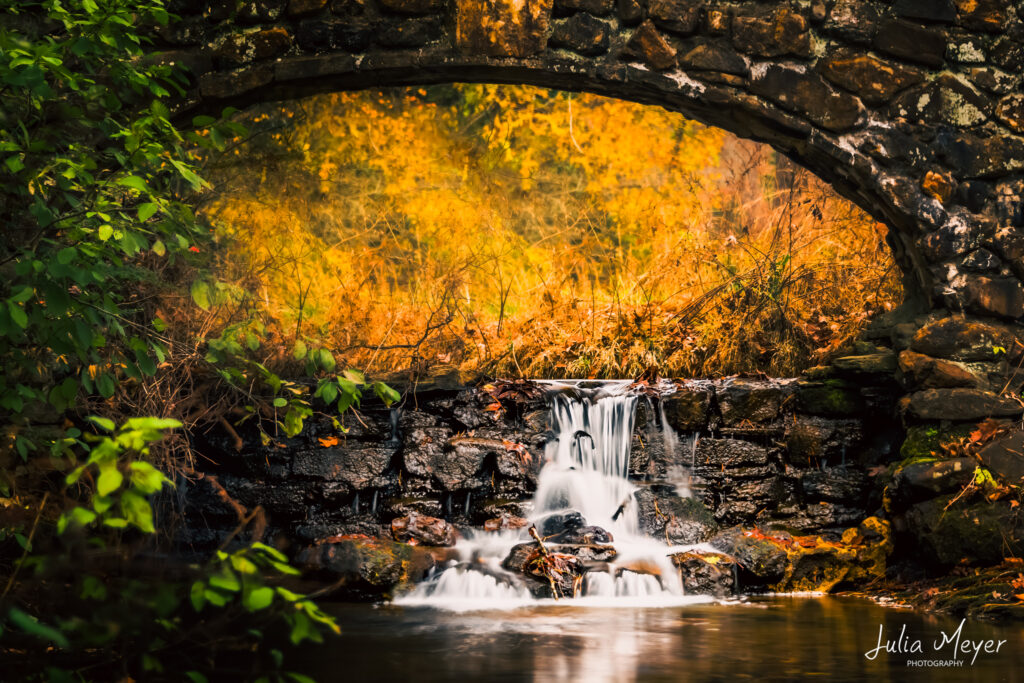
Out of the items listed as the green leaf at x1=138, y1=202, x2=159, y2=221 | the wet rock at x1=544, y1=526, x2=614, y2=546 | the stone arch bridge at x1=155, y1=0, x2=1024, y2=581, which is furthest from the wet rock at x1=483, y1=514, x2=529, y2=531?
the green leaf at x1=138, y1=202, x2=159, y2=221

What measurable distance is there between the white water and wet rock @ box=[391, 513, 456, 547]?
4.7 inches

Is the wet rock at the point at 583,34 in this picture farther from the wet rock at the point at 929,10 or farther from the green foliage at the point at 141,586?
the green foliage at the point at 141,586

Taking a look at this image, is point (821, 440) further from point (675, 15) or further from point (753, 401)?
point (675, 15)

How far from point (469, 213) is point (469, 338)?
11.3ft

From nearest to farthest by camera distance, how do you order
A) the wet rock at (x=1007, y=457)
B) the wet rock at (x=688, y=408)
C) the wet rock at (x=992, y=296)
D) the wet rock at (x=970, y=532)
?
the wet rock at (x=970, y=532) < the wet rock at (x=1007, y=457) < the wet rock at (x=992, y=296) < the wet rock at (x=688, y=408)

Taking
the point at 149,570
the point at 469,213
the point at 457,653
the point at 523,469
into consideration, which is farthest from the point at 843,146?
the point at 469,213

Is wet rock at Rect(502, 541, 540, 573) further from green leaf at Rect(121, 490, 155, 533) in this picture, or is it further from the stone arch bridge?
green leaf at Rect(121, 490, 155, 533)

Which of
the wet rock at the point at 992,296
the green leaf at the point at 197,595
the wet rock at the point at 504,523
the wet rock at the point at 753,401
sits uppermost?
the wet rock at the point at 992,296

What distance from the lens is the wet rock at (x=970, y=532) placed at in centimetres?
514

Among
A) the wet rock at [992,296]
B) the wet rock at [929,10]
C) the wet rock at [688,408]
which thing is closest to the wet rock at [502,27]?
the wet rock at [929,10]

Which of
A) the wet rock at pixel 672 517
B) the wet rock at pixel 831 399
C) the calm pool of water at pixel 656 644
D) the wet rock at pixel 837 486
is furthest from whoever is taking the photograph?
the wet rock at pixel 831 399

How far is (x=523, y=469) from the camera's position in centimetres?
672

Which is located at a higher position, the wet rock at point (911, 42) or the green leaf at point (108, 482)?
the wet rock at point (911, 42)

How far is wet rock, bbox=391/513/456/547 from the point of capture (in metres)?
6.14
